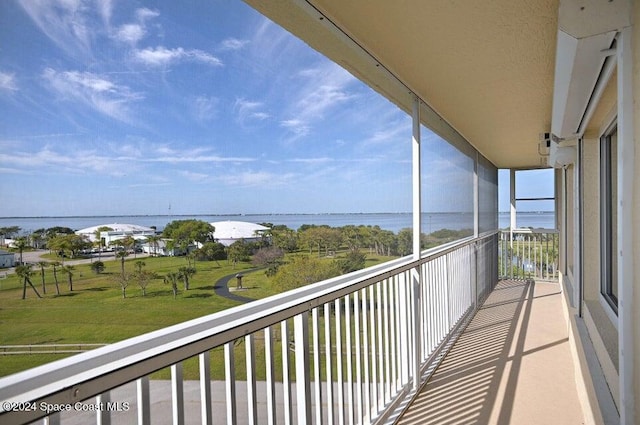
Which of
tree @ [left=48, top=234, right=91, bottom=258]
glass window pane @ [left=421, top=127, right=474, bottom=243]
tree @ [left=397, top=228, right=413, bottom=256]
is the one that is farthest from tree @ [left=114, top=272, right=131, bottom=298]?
glass window pane @ [left=421, top=127, right=474, bottom=243]

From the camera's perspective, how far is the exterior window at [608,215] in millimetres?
2469

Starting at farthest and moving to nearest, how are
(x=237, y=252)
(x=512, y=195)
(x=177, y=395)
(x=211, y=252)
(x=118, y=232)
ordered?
(x=512, y=195), (x=237, y=252), (x=211, y=252), (x=177, y=395), (x=118, y=232)

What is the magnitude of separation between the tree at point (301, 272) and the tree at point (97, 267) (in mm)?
755

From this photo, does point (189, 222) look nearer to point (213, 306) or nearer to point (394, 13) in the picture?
point (213, 306)

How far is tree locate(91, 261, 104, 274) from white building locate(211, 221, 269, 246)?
352 mm

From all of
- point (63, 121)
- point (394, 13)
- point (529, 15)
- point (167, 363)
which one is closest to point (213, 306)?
point (167, 363)

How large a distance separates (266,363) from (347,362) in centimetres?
75

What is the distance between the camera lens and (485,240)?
6664mm

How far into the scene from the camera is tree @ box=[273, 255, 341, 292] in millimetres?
1673

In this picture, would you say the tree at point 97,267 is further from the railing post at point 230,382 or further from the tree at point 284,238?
the tree at point 284,238

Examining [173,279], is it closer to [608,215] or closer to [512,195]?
[608,215]

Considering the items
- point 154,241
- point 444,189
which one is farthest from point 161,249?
point 444,189

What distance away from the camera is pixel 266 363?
5.03ft

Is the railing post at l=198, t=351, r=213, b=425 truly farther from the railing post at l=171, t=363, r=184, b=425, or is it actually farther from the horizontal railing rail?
the horizontal railing rail
